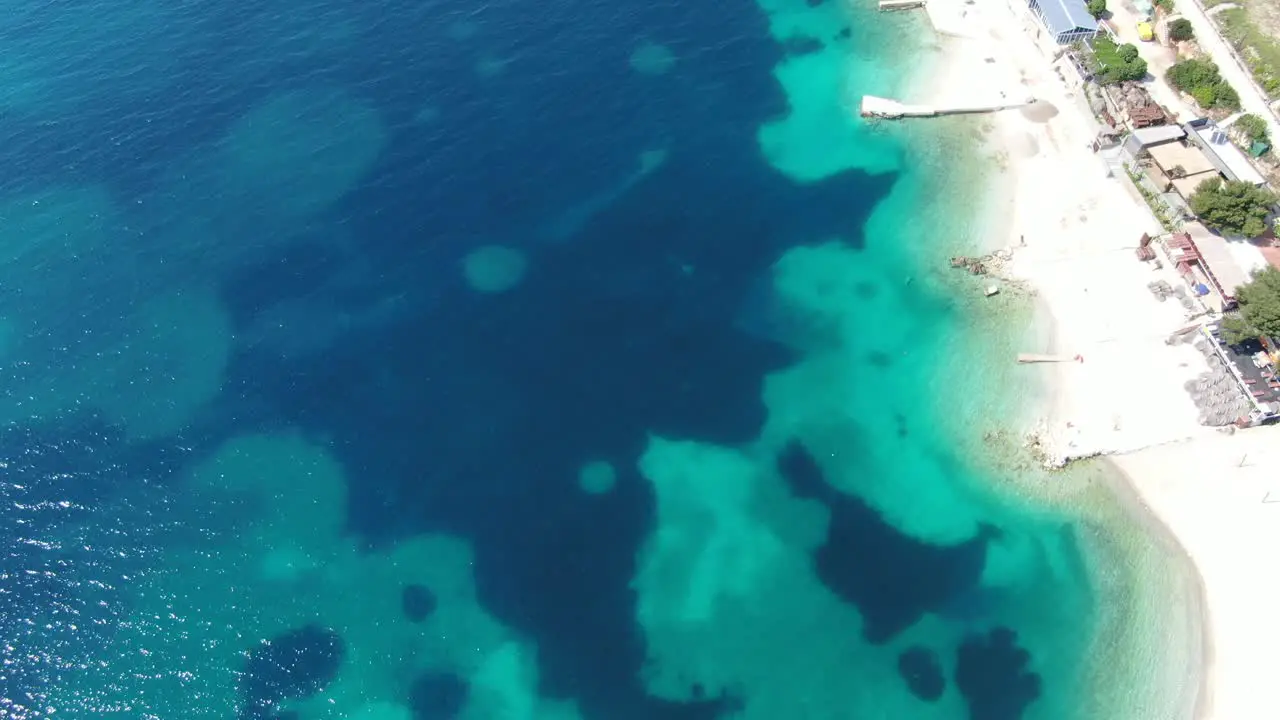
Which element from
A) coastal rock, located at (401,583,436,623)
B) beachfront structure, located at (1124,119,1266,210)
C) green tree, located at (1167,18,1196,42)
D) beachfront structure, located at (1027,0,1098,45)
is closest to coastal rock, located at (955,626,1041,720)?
coastal rock, located at (401,583,436,623)

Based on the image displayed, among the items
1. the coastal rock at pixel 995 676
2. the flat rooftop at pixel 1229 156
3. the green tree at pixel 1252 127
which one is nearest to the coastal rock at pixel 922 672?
the coastal rock at pixel 995 676

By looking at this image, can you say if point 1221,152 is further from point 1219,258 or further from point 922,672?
point 922,672

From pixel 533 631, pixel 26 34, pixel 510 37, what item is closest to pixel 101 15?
pixel 26 34

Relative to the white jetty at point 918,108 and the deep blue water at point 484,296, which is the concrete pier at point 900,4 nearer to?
the deep blue water at point 484,296

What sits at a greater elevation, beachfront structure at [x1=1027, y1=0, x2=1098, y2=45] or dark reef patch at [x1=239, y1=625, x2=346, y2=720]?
beachfront structure at [x1=1027, y1=0, x2=1098, y2=45]

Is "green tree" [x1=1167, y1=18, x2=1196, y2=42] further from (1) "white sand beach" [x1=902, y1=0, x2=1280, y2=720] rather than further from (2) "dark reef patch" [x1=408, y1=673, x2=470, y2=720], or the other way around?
(2) "dark reef patch" [x1=408, y1=673, x2=470, y2=720]
